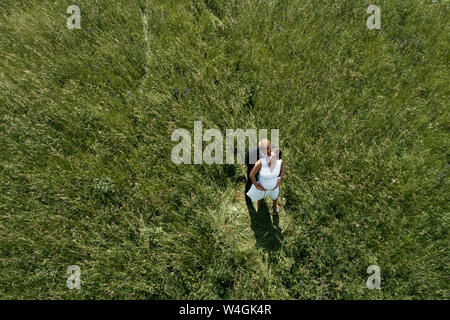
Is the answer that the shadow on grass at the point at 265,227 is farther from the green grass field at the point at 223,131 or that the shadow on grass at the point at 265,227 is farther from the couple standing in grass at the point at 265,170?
the couple standing in grass at the point at 265,170

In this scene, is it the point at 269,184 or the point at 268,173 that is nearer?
the point at 268,173

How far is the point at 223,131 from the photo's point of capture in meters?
4.80

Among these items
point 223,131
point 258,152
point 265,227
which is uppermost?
point 223,131

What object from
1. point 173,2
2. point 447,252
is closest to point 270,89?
point 173,2

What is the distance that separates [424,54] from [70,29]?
8.33 m

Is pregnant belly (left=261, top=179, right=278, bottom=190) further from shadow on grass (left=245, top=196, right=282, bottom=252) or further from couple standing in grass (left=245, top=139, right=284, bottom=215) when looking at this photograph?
shadow on grass (left=245, top=196, right=282, bottom=252)

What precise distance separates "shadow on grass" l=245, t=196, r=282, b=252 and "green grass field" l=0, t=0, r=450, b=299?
0.03m

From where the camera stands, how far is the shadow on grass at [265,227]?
4.02 meters

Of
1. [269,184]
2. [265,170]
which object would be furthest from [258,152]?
[269,184]

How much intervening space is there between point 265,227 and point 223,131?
2.05 meters

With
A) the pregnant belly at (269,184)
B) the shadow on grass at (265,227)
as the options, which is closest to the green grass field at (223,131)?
the shadow on grass at (265,227)

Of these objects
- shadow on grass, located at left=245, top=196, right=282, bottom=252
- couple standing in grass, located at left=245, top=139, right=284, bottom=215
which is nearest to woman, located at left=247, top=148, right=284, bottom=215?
couple standing in grass, located at left=245, top=139, right=284, bottom=215

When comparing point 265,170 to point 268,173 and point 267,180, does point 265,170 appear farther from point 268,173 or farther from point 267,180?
point 267,180

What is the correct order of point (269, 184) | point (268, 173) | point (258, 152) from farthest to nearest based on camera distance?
point (258, 152) → point (269, 184) → point (268, 173)
